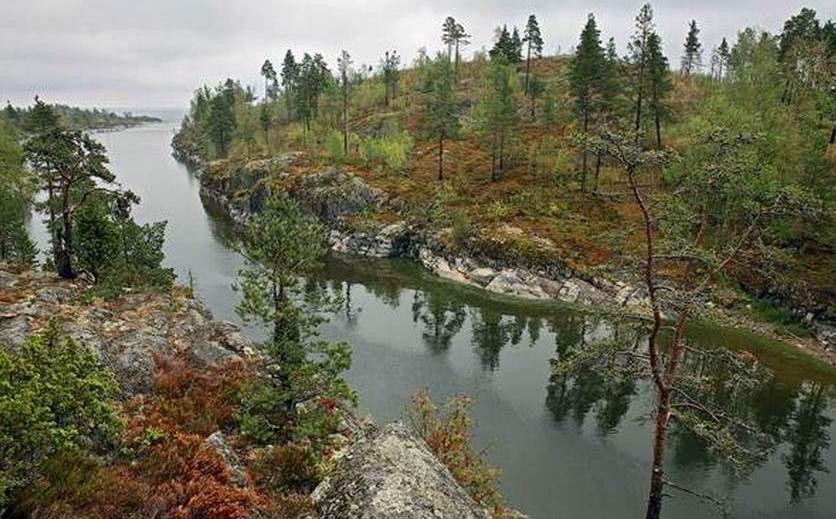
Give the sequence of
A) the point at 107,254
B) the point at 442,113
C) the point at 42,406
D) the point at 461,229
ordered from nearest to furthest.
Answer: the point at 42,406, the point at 107,254, the point at 461,229, the point at 442,113

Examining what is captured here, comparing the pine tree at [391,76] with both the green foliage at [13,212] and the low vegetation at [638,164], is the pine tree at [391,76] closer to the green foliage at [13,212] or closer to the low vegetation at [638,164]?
the low vegetation at [638,164]

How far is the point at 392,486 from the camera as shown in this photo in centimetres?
1200

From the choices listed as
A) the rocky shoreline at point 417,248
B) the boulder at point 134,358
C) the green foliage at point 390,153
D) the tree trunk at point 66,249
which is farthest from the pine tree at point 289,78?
the boulder at point 134,358

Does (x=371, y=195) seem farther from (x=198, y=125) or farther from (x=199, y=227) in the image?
(x=198, y=125)

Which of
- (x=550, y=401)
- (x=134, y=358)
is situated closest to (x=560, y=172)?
(x=550, y=401)

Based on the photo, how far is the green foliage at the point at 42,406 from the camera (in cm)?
1008

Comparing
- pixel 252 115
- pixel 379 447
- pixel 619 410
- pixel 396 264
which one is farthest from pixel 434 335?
pixel 252 115

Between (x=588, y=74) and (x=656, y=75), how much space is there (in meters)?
9.63

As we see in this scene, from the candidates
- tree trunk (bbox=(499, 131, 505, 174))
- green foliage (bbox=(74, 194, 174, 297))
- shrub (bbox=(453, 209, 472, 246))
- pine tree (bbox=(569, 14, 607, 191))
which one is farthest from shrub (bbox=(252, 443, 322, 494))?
tree trunk (bbox=(499, 131, 505, 174))

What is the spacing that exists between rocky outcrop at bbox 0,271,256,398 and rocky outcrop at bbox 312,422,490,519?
1194 centimetres

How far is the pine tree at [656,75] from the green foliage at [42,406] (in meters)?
73.7

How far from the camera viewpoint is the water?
28.5 m

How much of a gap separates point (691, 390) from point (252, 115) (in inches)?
4504

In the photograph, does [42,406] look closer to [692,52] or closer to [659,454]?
[659,454]
